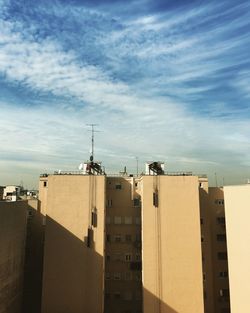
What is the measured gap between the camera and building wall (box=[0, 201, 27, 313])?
3194cm

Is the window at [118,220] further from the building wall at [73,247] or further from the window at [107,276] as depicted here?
the window at [107,276]

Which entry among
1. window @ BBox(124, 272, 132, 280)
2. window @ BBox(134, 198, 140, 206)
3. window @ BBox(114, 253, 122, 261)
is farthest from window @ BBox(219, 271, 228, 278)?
window @ BBox(134, 198, 140, 206)

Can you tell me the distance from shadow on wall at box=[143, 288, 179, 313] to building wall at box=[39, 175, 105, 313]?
17.3 feet

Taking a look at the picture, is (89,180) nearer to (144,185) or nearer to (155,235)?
(144,185)

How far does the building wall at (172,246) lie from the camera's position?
3866 cm

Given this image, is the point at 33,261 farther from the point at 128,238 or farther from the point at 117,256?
the point at 128,238

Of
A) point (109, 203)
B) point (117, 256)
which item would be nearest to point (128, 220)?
point (109, 203)

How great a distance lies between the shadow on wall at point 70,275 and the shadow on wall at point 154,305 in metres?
5.27

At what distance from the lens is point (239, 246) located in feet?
103

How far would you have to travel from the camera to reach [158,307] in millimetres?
38688

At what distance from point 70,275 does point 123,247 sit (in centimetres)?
823

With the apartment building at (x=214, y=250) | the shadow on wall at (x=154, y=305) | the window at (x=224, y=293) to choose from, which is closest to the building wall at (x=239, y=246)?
the shadow on wall at (x=154, y=305)

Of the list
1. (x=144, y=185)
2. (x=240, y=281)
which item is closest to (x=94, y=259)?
(x=144, y=185)

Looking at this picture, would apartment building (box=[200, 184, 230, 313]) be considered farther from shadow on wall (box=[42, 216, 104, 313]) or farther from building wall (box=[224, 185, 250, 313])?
shadow on wall (box=[42, 216, 104, 313])
